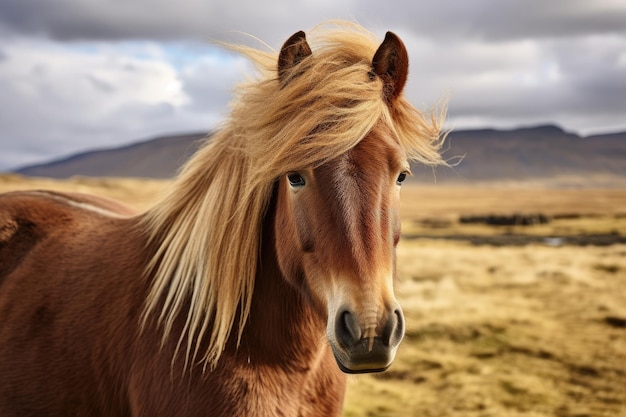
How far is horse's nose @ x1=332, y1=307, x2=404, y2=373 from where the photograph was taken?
7.22 ft

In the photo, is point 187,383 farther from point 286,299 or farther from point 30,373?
point 30,373

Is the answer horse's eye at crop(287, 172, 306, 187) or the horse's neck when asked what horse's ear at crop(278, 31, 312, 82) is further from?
the horse's neck

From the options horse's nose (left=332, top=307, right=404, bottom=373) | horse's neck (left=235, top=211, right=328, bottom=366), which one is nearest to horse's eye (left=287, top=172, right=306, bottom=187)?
horse's neck (left=235, top=211, right=328, bottom=366)

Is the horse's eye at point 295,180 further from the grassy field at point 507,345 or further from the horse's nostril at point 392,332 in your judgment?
the grassy field at point 507,345

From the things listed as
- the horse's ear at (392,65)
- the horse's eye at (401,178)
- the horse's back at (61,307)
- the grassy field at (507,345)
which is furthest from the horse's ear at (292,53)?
the grassy field at (507,345)

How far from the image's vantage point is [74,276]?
3461 millimetres

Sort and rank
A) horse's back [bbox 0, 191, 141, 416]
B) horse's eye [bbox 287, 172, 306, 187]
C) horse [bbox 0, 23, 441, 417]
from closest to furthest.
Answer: horse [bbox 0, 23, 441, 417], horse's eye [bbox 287, 172, 306, 187], horse's back [bbox 0, 191, 141, 416]

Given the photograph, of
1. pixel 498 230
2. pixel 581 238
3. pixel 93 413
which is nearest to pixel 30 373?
pixel 93 413

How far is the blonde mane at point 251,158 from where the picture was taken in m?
2.56

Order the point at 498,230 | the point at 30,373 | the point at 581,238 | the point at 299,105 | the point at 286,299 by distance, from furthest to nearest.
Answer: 1. the point at 498,230
2. the point at 581,238
3. the point at 30,373
4. the point at 286,299
5. the point at 299,105

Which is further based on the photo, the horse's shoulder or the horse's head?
the horse's shoulder

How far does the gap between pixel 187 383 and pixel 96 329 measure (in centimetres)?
74

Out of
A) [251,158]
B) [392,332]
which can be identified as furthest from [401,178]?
[392,332]

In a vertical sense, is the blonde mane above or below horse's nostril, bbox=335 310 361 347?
above
